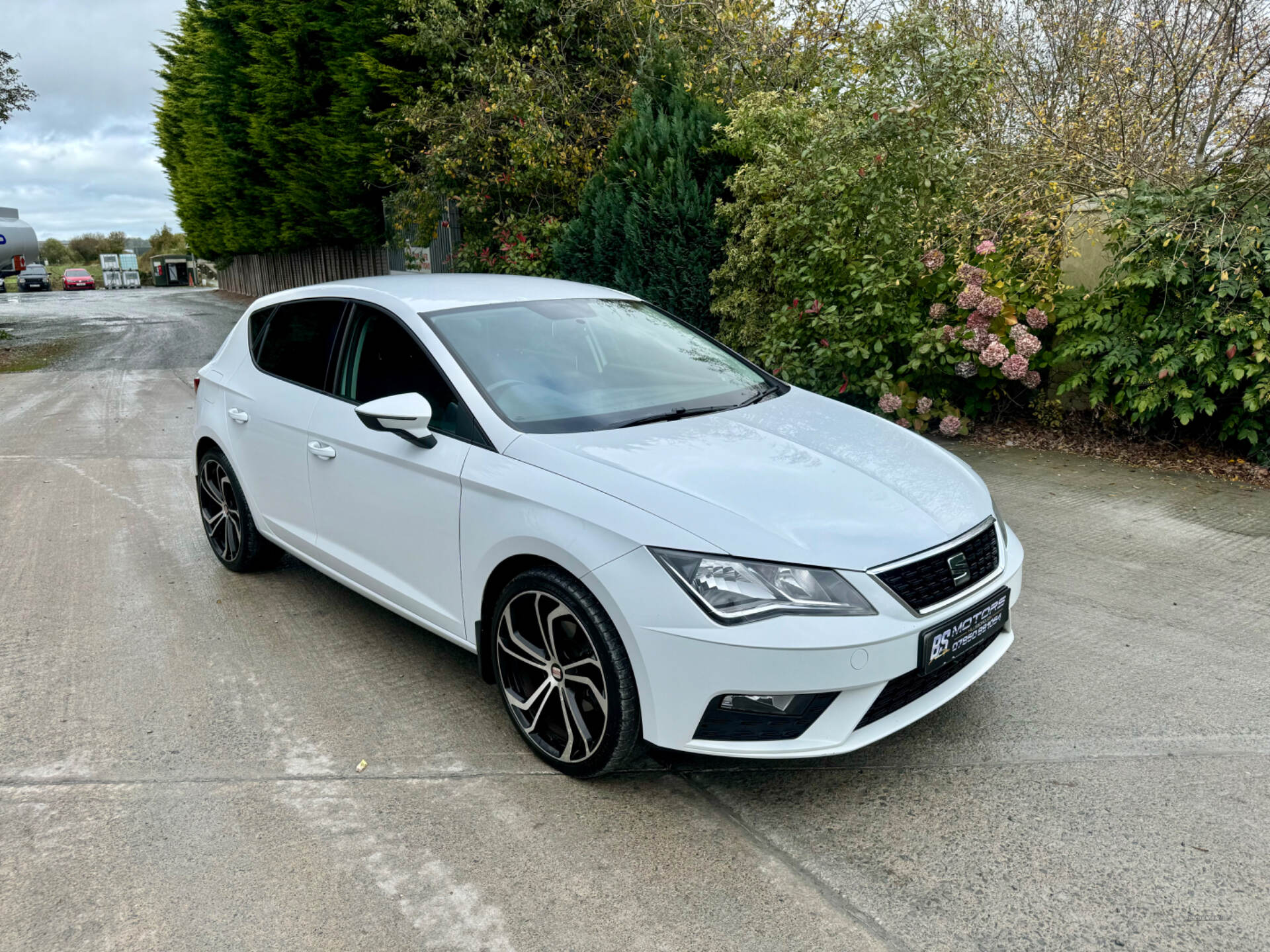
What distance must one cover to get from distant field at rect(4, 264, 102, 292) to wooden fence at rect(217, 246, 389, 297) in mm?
28308

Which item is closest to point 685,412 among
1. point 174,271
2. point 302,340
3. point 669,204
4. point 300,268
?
point 302,340

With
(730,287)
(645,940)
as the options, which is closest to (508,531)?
(645,940)

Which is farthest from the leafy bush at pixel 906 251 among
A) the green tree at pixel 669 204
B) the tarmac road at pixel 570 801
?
the tarmac road at pixel 570 801

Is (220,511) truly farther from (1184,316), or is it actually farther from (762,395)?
(1184,316)

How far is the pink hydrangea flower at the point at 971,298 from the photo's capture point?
7.18 m

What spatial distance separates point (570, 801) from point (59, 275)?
268 ft

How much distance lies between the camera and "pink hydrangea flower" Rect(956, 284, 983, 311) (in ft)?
23.6

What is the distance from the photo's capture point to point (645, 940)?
238cm

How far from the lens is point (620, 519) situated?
2.75 metres

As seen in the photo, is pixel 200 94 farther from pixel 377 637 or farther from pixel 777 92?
pixel 377 637

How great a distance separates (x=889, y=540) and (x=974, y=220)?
5617mm

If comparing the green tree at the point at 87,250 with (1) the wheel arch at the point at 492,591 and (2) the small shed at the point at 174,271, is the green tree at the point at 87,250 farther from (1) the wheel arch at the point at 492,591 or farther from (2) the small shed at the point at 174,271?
(1) the wheel arch at the point at 492,591

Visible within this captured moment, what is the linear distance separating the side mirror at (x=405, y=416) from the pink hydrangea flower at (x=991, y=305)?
5126 millimetres

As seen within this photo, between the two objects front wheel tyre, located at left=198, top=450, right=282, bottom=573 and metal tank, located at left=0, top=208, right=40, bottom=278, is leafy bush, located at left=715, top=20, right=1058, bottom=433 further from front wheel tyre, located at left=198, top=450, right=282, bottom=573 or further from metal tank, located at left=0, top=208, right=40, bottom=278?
metal tank, located at left=0, top=208, right=40, bottom=278
